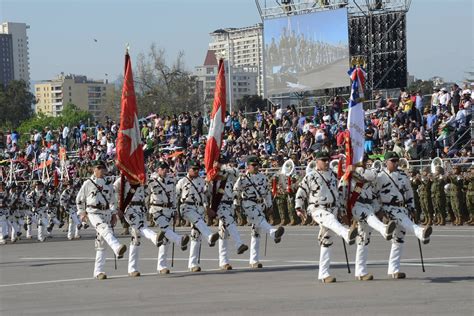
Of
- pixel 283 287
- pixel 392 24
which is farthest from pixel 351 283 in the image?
pixel 392 24

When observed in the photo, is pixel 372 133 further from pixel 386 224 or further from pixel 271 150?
pixel 386 224

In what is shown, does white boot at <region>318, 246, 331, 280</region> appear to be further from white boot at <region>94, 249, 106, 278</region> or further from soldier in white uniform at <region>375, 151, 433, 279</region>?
white boot at <region>94, 249, 106, 278</region>

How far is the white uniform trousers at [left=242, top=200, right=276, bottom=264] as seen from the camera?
64.4ft

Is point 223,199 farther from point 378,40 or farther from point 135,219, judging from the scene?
point 378,40

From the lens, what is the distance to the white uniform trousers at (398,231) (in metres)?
16.3

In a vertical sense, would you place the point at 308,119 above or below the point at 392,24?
below

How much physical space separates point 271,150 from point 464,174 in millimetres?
12026

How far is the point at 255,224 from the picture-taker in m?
19.9

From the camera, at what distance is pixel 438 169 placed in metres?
28.5

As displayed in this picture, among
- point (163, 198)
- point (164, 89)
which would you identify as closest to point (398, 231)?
point (163, 198)

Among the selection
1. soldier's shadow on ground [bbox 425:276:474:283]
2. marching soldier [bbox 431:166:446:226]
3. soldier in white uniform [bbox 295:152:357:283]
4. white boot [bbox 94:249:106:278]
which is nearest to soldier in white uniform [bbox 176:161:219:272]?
white boot [bbox 94:249:106:278]

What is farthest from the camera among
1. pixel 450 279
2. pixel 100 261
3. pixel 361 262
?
pixel 100 261

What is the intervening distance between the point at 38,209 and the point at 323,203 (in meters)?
20.2

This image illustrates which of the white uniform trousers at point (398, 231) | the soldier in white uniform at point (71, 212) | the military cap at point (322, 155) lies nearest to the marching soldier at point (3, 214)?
the soldier in white uniform at point (71, 212)
